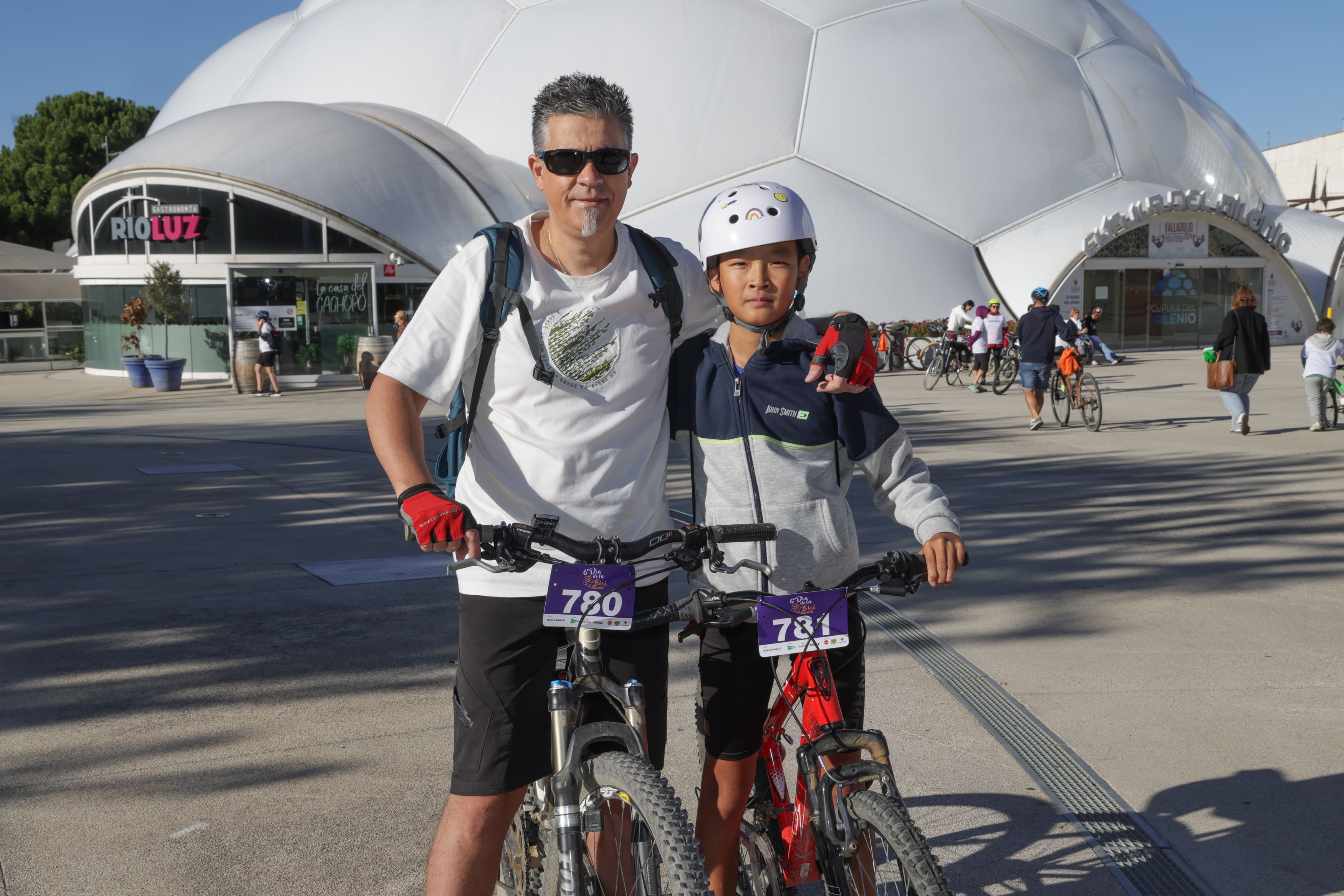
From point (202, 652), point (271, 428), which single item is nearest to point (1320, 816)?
point (202, 652)

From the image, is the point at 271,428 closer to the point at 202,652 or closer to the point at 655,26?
the point at 202,652

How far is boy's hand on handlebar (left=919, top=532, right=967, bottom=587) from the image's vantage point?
8.21 ft

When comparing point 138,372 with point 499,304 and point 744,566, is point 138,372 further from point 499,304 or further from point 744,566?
point 744,566

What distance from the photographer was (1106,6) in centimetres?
4691

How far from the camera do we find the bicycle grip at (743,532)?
2.47m

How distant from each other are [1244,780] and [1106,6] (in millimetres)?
49312

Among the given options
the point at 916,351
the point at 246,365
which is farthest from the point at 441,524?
the point at 916,351

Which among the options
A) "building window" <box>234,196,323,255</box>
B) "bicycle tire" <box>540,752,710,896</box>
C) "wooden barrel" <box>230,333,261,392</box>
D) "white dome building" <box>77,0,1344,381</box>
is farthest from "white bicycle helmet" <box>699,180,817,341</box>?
"white dome building" <box>77,0,1344,381</box>

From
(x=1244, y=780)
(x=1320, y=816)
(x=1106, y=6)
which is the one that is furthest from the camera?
(x=1106, y=6)

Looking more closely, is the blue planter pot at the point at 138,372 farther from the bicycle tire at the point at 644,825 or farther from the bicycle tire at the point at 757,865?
the bicycle tire at the point at 644,825

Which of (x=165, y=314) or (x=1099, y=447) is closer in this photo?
(x=1099, y=447)

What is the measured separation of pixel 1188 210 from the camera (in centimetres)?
3638

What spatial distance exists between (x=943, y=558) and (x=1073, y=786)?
1.95m

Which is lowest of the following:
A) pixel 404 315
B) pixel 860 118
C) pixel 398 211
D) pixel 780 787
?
pixel 780 787
